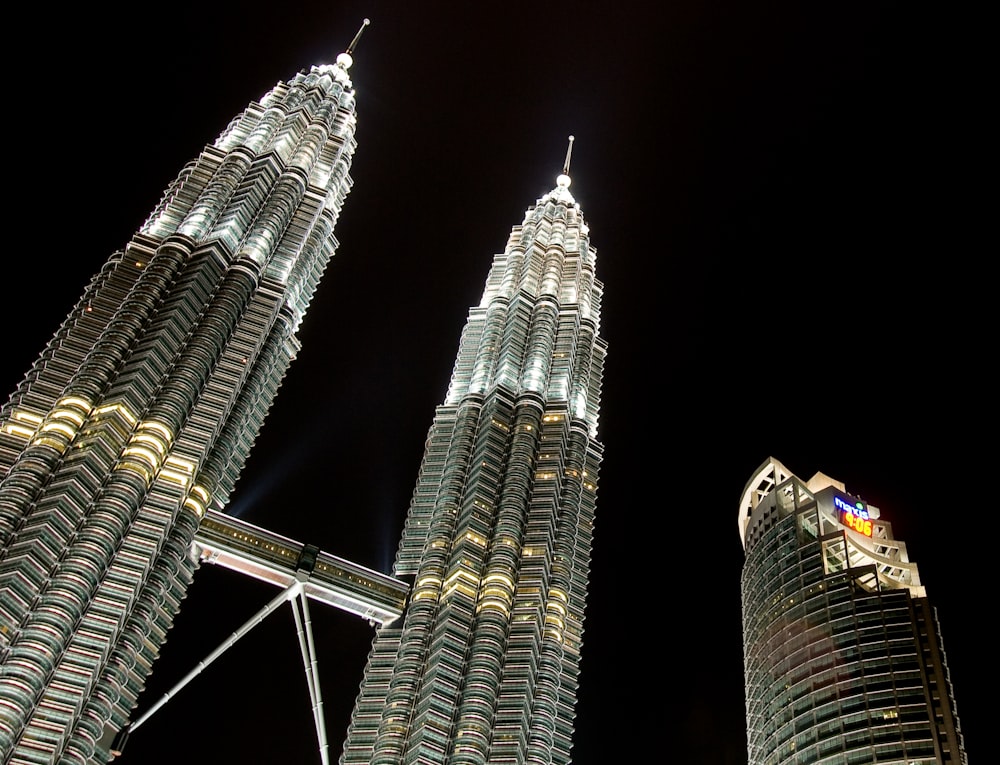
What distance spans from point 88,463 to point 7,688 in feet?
47.5

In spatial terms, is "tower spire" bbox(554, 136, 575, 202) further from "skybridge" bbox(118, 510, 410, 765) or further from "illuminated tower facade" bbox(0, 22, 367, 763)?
"skybridge" bbox(118, 510, 410, 765)

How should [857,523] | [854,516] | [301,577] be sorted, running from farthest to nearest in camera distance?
[854,516]
[857,523]
[301,577]

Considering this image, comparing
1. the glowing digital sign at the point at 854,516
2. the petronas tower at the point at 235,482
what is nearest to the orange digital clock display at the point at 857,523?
the glowing digital sign at the point at 854,516

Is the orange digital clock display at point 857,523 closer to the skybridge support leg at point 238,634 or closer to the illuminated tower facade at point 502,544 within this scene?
the illuminated tower facade at point 502,544

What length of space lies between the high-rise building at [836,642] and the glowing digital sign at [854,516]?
5.6 inches

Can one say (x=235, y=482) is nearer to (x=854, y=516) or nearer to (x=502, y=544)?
(x=502, y=544)

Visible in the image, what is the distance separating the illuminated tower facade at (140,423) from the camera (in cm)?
5825

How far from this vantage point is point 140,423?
69688 mm

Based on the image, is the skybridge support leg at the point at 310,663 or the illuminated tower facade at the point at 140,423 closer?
the illuminated tower facade at the point at 140,423

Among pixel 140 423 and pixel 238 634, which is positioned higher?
pixel 140 423

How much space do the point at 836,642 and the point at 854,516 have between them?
24535 mm

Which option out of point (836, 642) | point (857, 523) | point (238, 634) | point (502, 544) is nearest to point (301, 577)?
point (238, 634)

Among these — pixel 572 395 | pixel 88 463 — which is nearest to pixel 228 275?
pixel 88 463

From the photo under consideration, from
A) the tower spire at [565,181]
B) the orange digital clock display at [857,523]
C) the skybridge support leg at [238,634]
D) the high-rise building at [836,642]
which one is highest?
the tower spire at [565,181]
